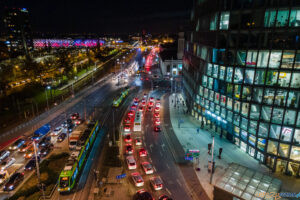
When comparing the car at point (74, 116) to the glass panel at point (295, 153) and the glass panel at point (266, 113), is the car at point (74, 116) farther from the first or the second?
the glass panel at point (295, 153)

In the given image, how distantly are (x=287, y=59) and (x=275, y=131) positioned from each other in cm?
1340

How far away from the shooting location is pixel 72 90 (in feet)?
299

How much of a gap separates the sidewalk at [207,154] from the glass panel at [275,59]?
1938 cm

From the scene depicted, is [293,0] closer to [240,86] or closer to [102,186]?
[240,86]

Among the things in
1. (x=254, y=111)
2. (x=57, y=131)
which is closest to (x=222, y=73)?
(x=254, y=111)

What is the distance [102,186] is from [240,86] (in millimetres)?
33019

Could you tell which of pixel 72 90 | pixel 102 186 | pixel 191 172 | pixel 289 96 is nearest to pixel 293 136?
pixel 289 96

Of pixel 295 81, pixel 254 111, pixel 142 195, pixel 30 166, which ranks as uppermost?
pixel 295 81

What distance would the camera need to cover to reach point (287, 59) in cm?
3700

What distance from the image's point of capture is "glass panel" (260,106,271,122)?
40.1m

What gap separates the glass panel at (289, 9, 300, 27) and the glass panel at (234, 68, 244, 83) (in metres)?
11.4

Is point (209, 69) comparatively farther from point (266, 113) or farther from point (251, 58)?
point (266, 113)

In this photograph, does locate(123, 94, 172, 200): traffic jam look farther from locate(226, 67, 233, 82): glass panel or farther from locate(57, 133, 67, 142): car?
locate(226, 67, 233, 82): glass panel

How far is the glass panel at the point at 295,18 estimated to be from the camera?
35.3m
